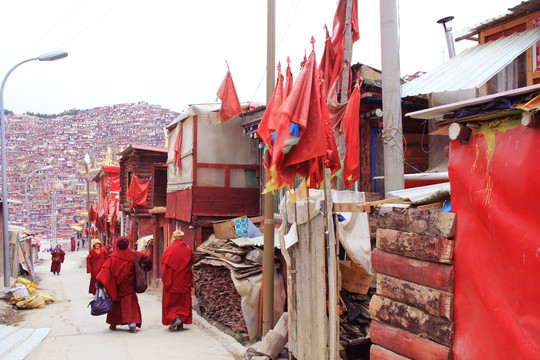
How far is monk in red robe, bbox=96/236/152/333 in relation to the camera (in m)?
10.1

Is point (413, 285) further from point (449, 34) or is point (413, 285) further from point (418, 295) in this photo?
point (449, 34)

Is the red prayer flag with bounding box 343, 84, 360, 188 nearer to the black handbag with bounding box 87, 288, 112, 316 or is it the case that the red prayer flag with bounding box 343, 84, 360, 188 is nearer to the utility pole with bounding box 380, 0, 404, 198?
the utility pole with bounding box 380, 0, 404, 198

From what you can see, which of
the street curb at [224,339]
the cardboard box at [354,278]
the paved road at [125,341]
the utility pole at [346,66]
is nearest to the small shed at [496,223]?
the cardboard box at [354,278]

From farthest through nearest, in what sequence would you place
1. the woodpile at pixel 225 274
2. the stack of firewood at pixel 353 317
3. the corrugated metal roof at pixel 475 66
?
the woodpile at pixel 225 274, the corrugated metal roof at pixel 475 66, the stack of firewood at pixel 353 317

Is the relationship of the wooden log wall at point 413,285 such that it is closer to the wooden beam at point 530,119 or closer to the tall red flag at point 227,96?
the wooden beam at point 530,119

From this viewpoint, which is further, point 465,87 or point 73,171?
point 73,171

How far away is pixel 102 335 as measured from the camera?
9812mm

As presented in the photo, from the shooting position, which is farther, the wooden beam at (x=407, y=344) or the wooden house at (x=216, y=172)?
the wooden house at (x=216, y=172)

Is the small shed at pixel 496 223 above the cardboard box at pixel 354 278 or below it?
above

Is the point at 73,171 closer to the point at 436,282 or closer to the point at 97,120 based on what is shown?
the point at 97,120

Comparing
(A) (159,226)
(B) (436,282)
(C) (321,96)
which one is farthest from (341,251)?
(A) (159,226)

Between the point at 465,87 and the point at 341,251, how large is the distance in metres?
3.21

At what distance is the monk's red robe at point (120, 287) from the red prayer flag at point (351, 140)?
5196mm

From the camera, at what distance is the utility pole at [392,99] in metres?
7.06
